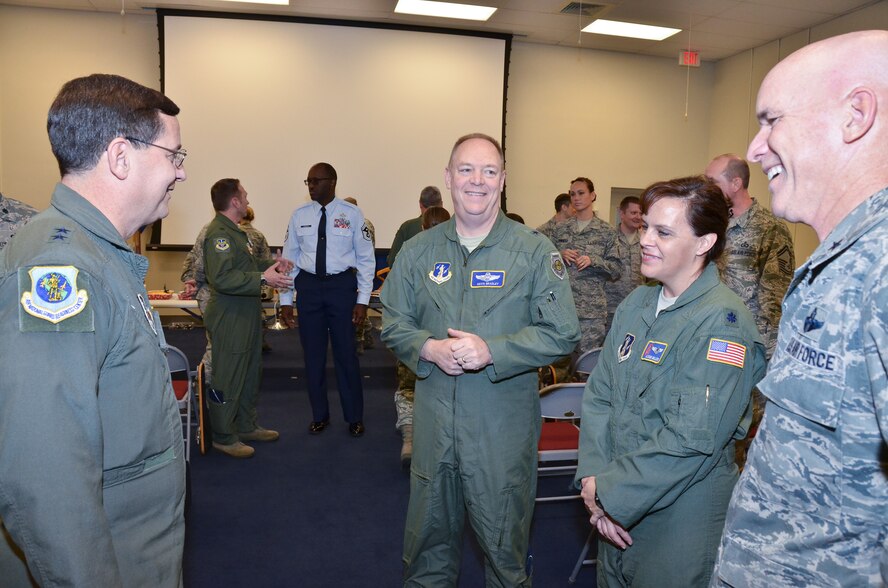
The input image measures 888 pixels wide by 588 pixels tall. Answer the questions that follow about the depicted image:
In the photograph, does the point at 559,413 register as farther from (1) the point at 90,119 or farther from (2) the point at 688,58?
(2) the point at 688,58

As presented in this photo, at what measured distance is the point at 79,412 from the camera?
1069 mm

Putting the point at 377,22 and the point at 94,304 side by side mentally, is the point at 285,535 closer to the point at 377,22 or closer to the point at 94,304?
the point at 94,304

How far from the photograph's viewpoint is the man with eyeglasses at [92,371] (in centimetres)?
104

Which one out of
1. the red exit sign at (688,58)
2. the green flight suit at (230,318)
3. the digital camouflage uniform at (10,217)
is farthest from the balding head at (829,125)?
the red exit sign at (688,58)

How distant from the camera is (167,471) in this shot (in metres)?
1.31

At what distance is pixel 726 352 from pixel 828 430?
0.73 m

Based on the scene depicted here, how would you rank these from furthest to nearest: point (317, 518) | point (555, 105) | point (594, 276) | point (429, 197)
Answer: point (555, 105)
point (429, 197)
point (594, 276)
point (317, 518)

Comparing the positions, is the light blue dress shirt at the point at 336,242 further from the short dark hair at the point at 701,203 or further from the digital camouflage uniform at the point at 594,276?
the short dark hair at the point at 701,203

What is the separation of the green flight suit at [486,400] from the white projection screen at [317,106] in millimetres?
6644

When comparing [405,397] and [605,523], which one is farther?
[405,397]

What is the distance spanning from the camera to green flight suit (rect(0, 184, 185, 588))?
1.03 meters

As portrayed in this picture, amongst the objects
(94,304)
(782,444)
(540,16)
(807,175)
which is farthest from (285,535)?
(540,16)

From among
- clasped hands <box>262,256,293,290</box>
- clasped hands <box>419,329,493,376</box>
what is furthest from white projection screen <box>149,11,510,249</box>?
clasped hands <box>419,329,493,376</box>

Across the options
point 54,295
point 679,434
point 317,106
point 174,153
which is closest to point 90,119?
point 174,153
